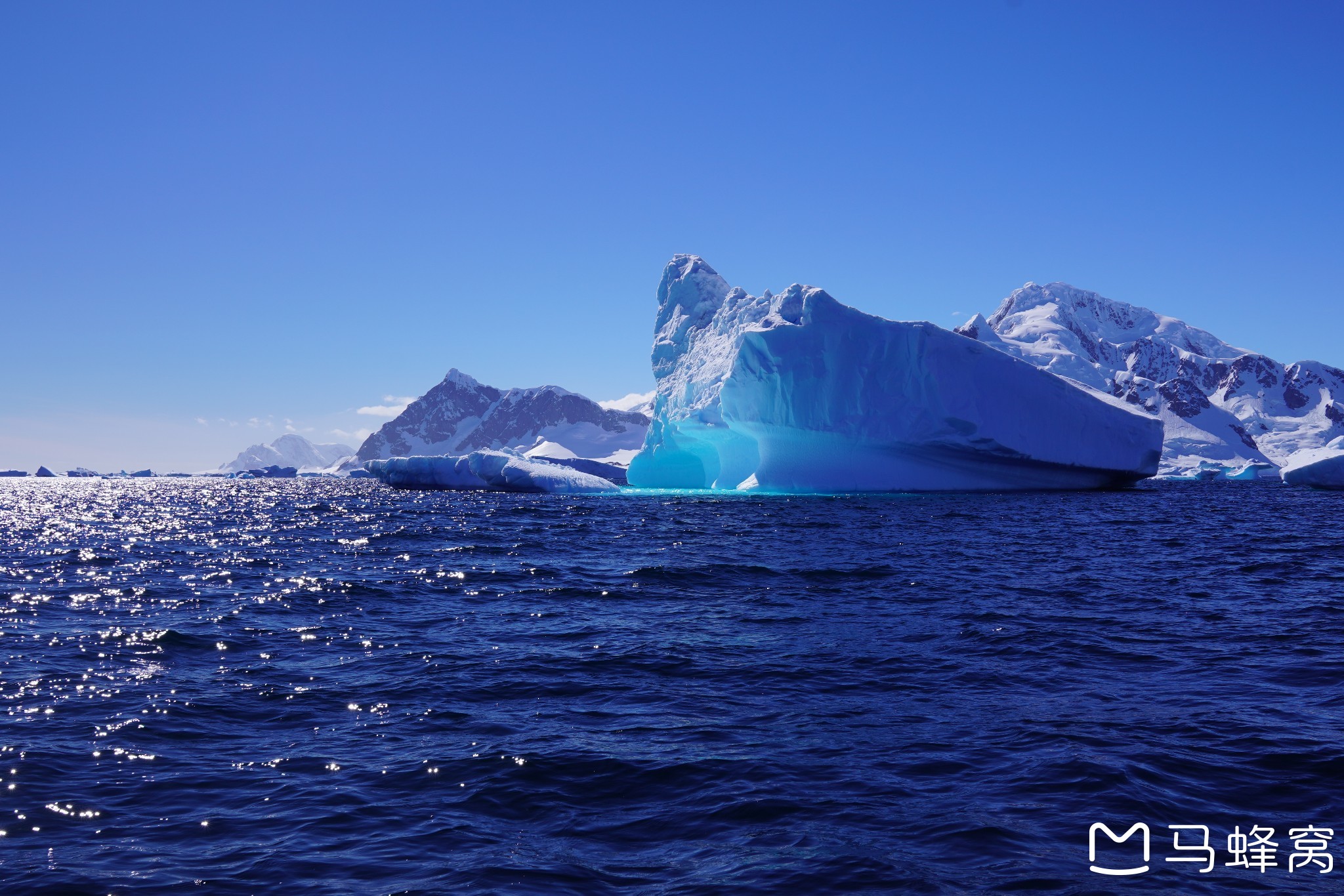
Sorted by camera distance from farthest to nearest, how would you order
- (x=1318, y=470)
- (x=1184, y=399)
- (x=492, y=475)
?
(x=1184, y=399) < (x=492, y=475) < (x=1318, y=470)

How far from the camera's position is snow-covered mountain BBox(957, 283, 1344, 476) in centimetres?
13650

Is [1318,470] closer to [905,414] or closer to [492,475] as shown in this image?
[905,414]

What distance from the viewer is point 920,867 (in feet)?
16.3

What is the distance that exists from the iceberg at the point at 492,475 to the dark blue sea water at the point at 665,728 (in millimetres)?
42660

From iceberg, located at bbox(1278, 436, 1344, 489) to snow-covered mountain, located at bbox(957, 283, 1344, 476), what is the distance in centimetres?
5223

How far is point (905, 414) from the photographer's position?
4812 cm

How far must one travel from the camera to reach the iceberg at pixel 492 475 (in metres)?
60.7

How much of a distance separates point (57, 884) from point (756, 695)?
581 centimetres

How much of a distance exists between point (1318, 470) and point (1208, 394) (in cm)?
15397

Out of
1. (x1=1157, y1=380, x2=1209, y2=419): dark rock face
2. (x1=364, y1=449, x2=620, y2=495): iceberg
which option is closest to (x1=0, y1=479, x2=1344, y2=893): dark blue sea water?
(x1=364, y1=449, x2=620, y2=495): iceberg

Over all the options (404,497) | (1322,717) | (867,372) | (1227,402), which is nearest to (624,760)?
(1322,717)
